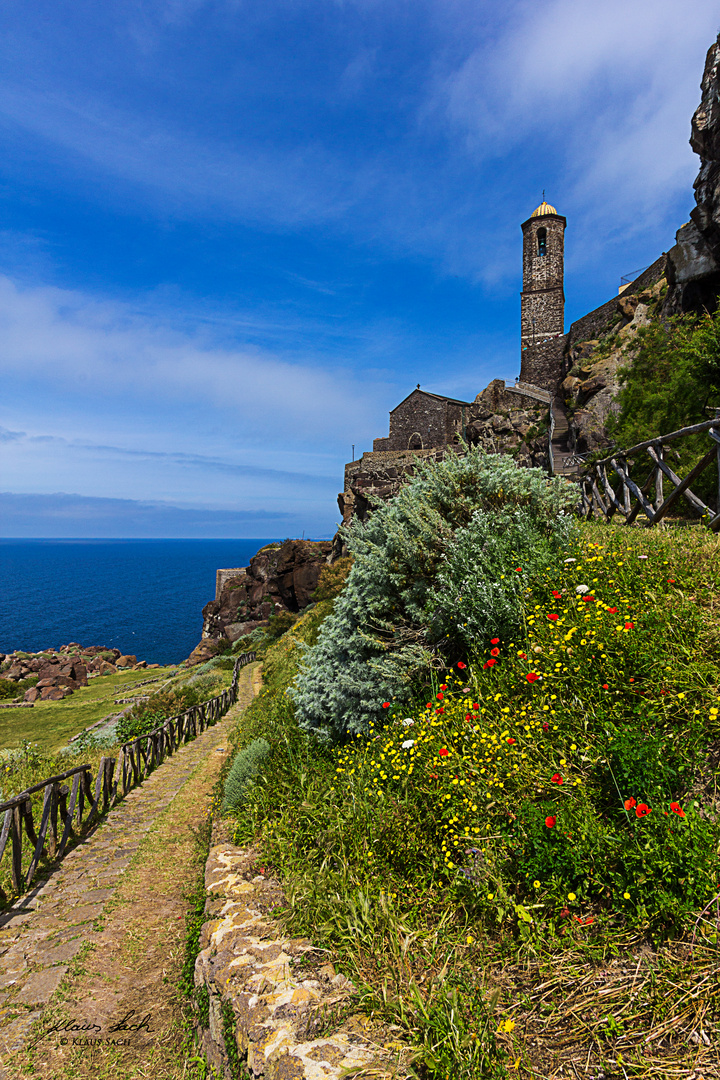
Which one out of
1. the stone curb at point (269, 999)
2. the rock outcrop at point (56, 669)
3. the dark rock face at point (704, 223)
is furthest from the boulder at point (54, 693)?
→ the dark rock face at point (704, 223)

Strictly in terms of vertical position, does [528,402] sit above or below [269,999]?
above

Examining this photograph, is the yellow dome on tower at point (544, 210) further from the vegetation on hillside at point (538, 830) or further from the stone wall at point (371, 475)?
the vegetation on hillside at point (538, 830)

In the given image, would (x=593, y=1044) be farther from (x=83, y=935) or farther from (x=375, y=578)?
(x=83, y=935)

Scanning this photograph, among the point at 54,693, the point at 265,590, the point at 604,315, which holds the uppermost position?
the point at 604,315

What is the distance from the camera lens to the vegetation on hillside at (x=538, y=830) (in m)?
2.35

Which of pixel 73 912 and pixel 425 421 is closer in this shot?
pixel 73 912

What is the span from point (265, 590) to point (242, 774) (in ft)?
128

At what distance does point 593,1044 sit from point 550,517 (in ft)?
15.5

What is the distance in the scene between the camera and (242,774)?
5938mm

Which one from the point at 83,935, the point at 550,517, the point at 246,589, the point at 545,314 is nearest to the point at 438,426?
the point at 545,314

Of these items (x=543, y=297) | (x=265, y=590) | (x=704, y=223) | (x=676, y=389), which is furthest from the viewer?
(x=265, y=590)

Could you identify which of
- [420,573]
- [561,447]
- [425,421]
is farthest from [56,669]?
[420,573]

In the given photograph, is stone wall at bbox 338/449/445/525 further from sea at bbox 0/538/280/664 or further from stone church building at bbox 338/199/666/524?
sea at bbox 0/538/280/664

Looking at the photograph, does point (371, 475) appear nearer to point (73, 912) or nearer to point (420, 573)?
point (420, 573)
